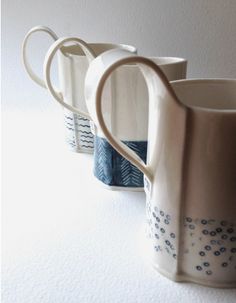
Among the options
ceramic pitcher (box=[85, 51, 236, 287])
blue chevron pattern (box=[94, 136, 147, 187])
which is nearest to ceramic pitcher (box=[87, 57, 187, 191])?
blue chevron pattern (box=[94, 136, 147, 187])

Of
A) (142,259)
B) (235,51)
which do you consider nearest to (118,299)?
(142,259)

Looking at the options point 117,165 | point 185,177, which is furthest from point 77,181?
point 185,177

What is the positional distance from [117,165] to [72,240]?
0.34 ft

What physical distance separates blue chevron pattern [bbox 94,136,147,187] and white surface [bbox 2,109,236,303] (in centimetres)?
1

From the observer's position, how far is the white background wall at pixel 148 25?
0.58m

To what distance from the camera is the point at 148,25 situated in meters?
0.60

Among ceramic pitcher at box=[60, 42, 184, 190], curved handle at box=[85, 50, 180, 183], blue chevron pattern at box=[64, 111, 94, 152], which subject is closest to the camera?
curved handle at box=[85, 50, 180, 183]

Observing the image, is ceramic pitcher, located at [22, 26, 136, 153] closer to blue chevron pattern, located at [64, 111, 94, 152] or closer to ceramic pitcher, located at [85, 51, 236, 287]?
blue chevron pattern, located at [64, 111, 94, 152]

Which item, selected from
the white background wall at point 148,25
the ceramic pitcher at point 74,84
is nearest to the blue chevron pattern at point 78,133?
the ceramic pitcher at point 74,84

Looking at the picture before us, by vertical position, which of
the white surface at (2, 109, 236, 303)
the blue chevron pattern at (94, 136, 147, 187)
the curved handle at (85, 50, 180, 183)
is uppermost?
the curved handle at (85, 50, 180, 183)

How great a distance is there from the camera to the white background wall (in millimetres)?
582

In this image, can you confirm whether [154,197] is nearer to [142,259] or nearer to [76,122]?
[142,259]

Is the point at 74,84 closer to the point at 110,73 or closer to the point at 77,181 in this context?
the point at 77,181

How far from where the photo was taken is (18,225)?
39 centimetres
